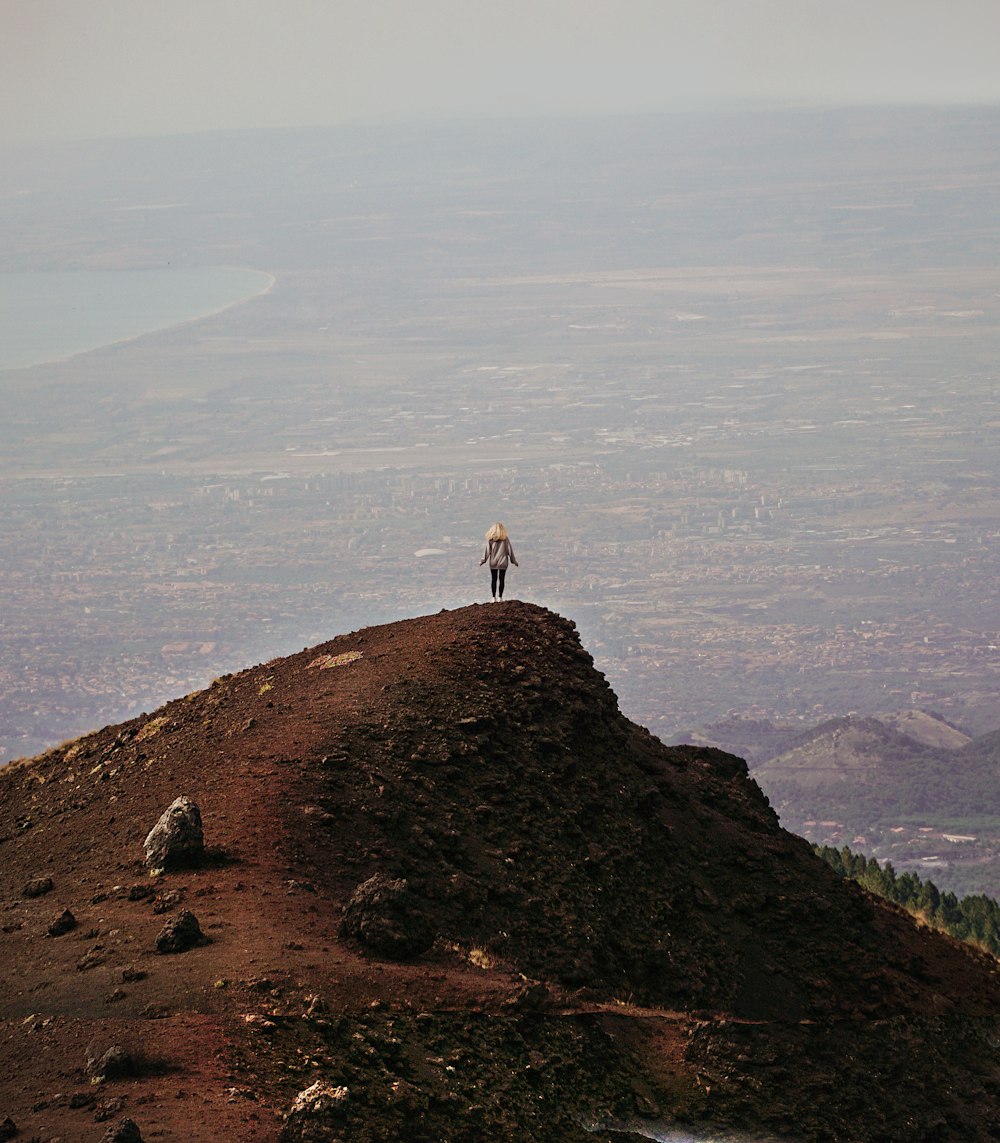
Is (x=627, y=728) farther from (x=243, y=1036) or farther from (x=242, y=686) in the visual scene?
(x=243, y=1036)

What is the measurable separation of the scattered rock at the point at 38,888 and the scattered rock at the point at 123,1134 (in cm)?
818

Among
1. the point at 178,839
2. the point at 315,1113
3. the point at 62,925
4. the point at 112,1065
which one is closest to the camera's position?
the point at 315,1113

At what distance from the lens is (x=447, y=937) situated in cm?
2175

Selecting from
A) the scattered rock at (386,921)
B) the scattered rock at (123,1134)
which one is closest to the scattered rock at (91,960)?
the scattered rock at (386,921)

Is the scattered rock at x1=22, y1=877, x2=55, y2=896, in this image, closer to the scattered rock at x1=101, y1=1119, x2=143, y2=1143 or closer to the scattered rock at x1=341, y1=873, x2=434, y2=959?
the scattered rock at x1=341, y1=873, x2=434, y2=959

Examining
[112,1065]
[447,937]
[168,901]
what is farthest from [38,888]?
[112,1065]

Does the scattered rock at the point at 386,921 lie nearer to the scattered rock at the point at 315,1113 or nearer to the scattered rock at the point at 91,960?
the scattered rock at the point at 91,960

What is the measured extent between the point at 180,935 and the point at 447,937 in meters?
3.86

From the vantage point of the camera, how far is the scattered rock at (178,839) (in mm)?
22156

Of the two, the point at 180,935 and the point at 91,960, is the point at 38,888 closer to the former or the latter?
the point at 91,960

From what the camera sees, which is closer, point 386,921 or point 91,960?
point 91,960

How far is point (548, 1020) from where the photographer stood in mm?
19969

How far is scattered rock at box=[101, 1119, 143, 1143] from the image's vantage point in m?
14.6

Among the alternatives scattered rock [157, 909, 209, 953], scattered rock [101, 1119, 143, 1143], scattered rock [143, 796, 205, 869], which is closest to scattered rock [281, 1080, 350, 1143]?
scattered rock [101, 1119, 143, 1143]
